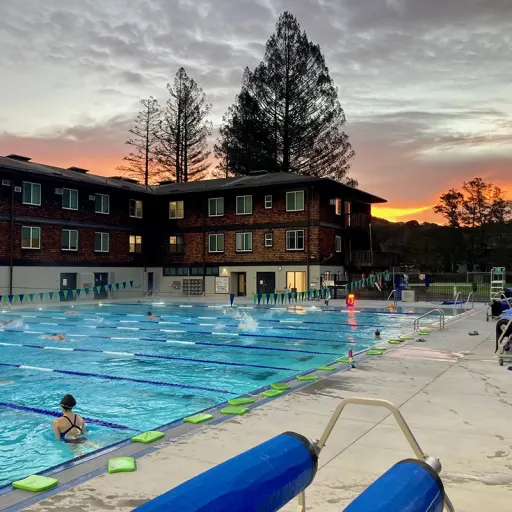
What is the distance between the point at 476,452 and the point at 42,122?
33313 mm

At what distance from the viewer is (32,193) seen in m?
38.4

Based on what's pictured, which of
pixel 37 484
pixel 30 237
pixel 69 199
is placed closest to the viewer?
pixel 37 484

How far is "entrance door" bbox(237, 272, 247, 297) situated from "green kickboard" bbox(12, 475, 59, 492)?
39785 mm

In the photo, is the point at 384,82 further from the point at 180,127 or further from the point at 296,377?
the point at 180,127

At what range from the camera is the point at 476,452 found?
5855mm

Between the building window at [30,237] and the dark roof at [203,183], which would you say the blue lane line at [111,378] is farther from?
the building window at [30,237]

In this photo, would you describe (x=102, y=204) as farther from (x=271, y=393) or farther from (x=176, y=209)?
(x=271, y=393)

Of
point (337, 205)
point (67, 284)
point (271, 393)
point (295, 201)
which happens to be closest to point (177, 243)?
point (67, 284)

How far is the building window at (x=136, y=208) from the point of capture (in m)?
47.3

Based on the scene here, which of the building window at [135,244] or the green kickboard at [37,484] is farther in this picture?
the building window at [135,244]

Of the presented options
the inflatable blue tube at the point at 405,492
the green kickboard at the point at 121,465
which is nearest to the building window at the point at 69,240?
the green kickboard at the point at 121,465

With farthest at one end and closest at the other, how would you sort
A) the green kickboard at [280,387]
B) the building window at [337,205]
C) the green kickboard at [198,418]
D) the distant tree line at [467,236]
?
the distant tree line at [467,236], the building window at [337,205], the green kickboard at [280,387], the green kickboard at [198,418]

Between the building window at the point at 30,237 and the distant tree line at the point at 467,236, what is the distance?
47243mm

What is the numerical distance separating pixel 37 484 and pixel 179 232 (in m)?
43.8
